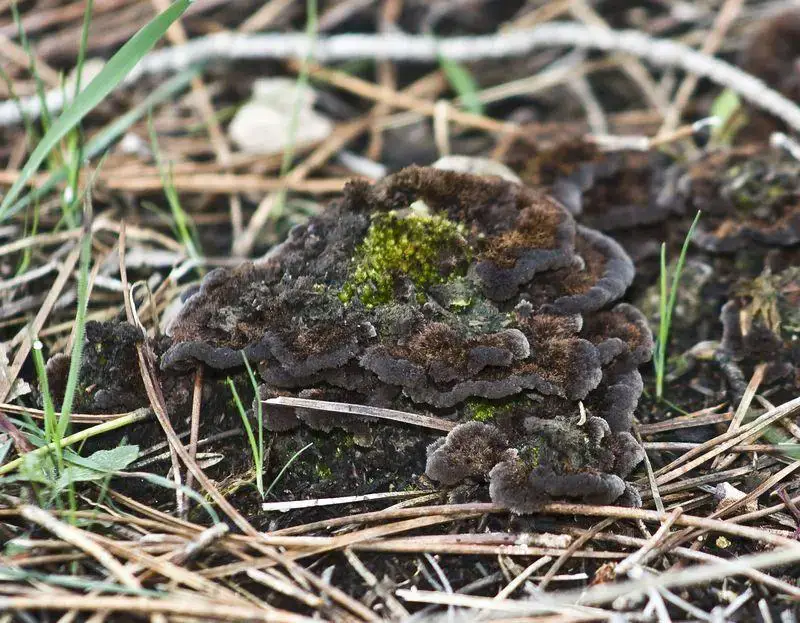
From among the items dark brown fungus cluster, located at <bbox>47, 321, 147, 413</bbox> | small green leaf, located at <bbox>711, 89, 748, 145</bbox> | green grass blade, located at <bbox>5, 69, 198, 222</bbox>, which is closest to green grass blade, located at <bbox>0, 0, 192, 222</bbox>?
green grass blade, located at <bbox>5, 69, 198, 222</bbox>

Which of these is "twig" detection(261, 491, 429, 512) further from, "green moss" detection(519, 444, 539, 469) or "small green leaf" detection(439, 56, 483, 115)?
"small green leaf" detection(439, 56, 483, 115)

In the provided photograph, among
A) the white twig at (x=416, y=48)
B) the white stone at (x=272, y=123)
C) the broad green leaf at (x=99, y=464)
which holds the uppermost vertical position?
the white twig at (x=416, y=48)

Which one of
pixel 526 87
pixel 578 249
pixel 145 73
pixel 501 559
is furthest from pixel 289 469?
pixel 526 87

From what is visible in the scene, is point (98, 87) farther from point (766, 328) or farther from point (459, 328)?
point (766, 328)

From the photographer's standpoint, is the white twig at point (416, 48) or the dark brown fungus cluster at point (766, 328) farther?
the white twig at point (416, 48)

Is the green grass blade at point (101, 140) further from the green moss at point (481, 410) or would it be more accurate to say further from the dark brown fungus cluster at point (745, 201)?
the dark brown fungus cluster at point (745, 201)

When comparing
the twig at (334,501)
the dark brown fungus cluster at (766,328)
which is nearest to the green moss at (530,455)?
the twig at (334,501)

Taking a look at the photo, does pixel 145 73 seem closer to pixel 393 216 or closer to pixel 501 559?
pixel 393 216
